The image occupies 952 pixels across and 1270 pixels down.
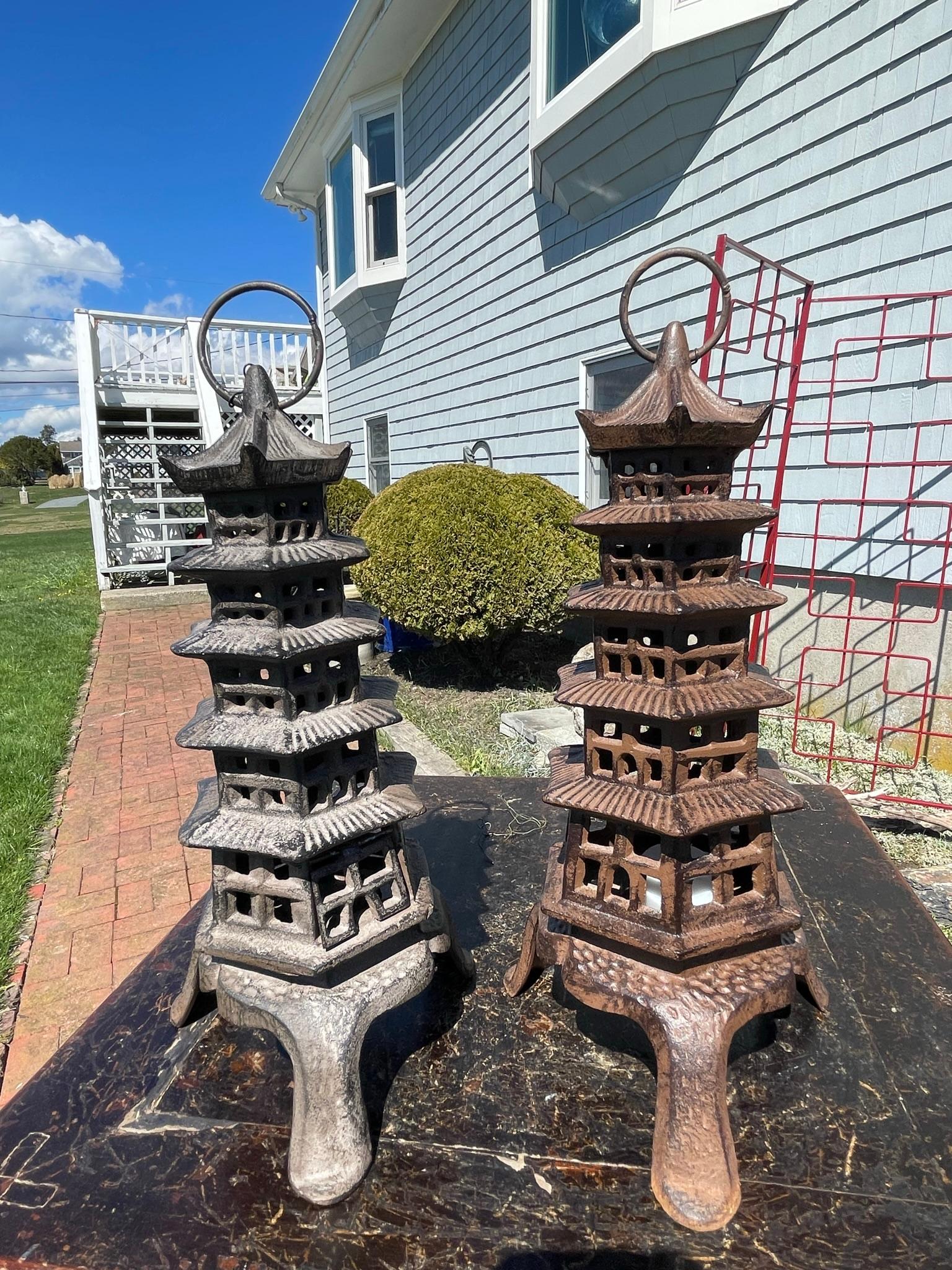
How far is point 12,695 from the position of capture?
6188 millimetres

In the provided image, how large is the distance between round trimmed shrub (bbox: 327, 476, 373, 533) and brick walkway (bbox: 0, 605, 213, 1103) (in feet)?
11.8

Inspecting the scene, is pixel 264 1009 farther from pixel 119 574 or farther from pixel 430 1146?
pixel 119 574

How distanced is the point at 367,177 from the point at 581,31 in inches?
193

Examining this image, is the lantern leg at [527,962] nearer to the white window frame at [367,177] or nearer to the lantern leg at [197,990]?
the lantern leg at [197,990]

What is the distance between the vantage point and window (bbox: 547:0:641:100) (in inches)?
197

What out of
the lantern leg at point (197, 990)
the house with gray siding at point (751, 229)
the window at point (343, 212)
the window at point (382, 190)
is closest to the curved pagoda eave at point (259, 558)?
the lantern leg at point (197, 990)

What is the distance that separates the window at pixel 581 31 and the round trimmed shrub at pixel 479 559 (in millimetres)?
3047

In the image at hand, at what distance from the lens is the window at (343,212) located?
33.9 feet

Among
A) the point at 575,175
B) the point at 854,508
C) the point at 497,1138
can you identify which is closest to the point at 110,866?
the point at 497,1138

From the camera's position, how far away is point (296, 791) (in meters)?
1.68

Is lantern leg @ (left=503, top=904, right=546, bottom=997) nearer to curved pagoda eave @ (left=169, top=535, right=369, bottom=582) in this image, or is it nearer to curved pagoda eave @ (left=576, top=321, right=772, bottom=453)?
curved pagoda eave @ (left=169, top=535, right=369, bottom=582)

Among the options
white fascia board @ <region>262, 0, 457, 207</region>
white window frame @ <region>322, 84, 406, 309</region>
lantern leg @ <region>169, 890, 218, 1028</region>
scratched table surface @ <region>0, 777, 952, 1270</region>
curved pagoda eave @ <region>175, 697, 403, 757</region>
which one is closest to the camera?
scratched table surface @ <region>0, 777, 952, 1270</region>

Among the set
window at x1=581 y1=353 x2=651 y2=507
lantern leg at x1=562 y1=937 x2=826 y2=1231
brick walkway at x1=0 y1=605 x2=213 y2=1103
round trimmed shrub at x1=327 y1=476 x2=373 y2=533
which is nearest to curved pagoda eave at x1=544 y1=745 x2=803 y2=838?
lantern leg at x1=562 y1=937 x2=826 y2=1231

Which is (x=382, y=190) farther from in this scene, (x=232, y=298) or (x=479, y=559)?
(x=232, y=298)
